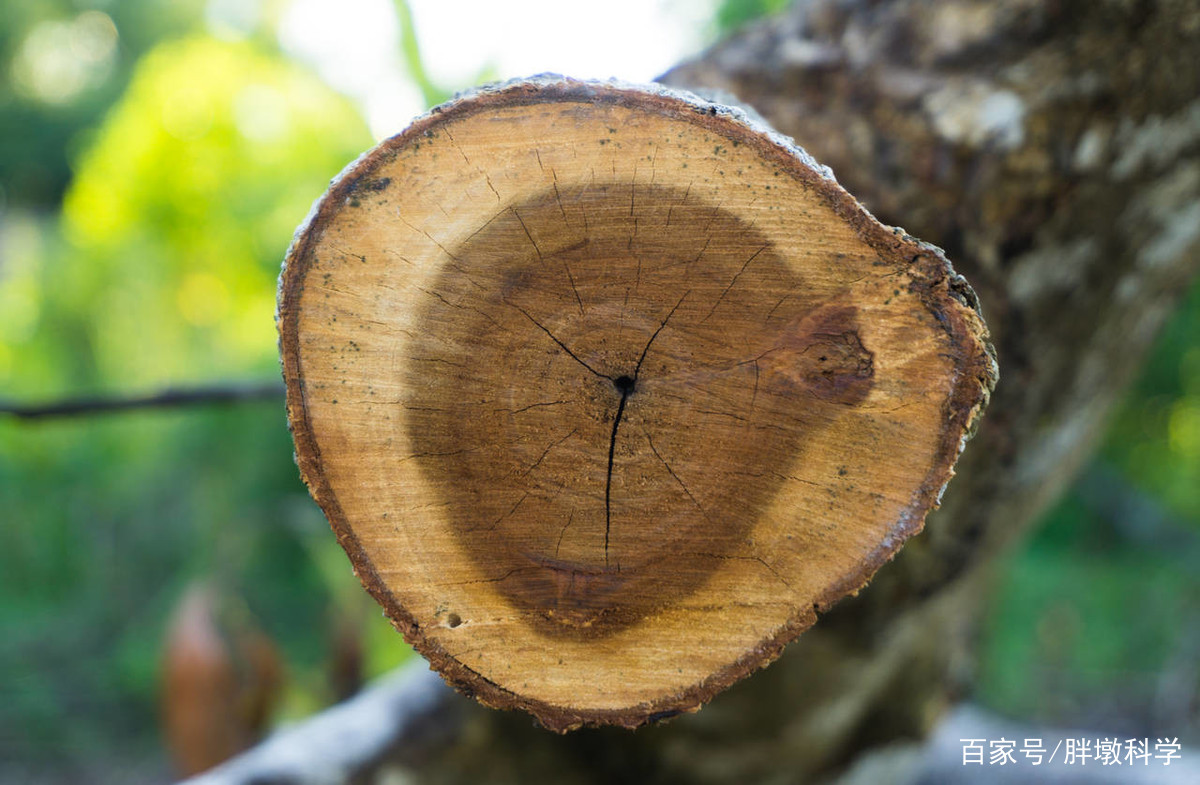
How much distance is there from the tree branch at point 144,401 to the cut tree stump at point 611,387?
1.05 metres

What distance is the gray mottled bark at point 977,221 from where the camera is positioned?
0.96m

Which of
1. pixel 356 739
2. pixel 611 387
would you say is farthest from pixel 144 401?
pixel 611 387

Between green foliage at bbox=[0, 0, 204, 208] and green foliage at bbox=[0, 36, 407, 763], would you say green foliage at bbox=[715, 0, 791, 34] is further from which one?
green foliage at bbox=[0, 0, 204, 208]

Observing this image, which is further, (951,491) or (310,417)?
(951,491)

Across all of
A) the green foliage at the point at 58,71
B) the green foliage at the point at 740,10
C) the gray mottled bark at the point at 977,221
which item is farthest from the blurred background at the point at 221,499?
the green foliage at the point at 58,71

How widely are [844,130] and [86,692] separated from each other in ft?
13.6

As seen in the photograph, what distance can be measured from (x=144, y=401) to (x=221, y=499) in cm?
246

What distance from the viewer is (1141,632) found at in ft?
11.2

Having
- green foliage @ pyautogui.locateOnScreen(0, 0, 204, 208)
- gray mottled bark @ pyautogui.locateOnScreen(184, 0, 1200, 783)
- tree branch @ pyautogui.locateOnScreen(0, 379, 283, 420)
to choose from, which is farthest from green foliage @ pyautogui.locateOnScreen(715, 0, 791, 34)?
green foliage @ pyautogui.locateOnScreen(0, 0, 204, 208)

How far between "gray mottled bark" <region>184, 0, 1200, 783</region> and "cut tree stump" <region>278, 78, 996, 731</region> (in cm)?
45

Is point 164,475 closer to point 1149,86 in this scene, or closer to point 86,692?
point 86,692

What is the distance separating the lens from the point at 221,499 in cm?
381

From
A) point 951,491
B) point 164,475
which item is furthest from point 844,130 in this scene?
point 164,475

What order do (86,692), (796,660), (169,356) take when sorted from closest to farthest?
(796,660), (86,692), (169,356)
